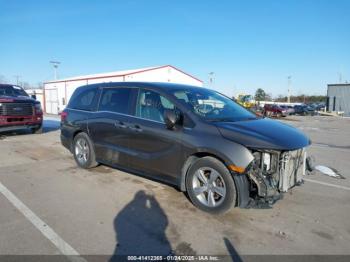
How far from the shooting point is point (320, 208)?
4574mm

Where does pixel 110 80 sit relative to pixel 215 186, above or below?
above

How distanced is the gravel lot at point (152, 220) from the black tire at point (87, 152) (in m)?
0.31

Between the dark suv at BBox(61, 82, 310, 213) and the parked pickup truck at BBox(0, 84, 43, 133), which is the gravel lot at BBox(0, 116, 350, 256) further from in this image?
the parked pickup truck at BBox(0, 84, 43, 133)

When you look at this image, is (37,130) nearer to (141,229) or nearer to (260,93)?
(141,229)

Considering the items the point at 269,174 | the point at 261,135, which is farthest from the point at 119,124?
the point at 269,174

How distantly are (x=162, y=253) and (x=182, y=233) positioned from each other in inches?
19.8

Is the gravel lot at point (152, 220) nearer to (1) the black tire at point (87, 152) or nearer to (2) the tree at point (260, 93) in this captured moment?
(1) the black tire at point (87, 152)

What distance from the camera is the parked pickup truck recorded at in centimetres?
1109

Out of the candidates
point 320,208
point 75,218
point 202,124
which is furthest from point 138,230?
point 320,208

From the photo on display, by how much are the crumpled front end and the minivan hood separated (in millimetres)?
115

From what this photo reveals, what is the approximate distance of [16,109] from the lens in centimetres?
1141

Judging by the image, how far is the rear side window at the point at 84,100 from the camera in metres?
6.51

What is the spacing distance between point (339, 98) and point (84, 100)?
47.0 meters

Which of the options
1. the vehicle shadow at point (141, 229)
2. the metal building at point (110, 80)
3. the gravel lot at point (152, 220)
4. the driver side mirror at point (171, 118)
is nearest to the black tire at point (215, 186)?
the gravel lot at point (152, 220)
